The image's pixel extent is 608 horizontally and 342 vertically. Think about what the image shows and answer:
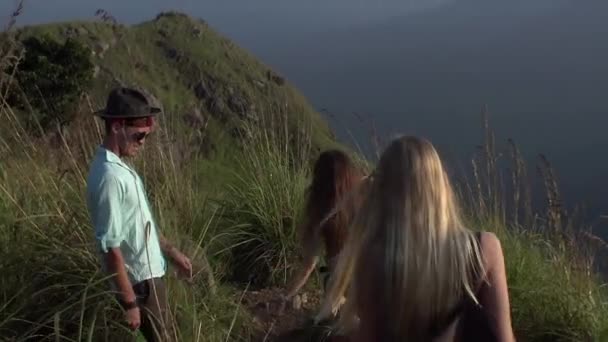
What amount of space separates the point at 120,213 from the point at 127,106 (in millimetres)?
426

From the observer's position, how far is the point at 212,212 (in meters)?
6.56

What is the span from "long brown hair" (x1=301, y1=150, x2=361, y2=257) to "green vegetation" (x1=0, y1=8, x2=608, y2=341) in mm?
509

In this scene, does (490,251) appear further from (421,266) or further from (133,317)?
(133,317)

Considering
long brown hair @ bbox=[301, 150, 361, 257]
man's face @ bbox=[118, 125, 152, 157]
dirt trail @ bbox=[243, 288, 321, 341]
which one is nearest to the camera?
man's face @ bbox=[118, 125, 152, 157]

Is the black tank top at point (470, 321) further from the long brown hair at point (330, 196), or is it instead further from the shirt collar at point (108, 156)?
the long brown hair at point (330, 196)

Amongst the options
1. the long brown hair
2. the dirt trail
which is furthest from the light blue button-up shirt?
the dirt trail

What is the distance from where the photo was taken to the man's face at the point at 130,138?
4109 mm

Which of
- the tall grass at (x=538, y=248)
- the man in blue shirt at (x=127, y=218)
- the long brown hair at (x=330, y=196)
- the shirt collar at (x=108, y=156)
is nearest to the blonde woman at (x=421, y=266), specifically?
the man in blue shirt at (x=127, y=218)

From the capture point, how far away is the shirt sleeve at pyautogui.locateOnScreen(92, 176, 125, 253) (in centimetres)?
389

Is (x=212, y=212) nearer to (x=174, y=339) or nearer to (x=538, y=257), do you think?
(x=538, y=257)

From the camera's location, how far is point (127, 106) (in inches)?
161

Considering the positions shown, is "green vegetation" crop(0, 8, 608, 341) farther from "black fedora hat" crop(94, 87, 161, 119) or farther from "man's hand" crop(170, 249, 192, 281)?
"black fedora hat" crop(94, 87, 161, 119)

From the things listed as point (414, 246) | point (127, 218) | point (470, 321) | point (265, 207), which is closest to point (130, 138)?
point (127, 218)

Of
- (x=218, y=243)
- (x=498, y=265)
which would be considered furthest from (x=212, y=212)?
(x=498, y=265)
